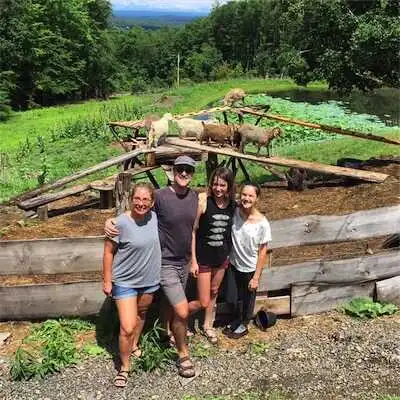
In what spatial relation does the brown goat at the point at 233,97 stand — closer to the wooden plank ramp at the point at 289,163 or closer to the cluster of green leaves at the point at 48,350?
the wooden plank ramp at the point at 289,163

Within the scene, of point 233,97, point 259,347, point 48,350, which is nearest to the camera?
point 48,350

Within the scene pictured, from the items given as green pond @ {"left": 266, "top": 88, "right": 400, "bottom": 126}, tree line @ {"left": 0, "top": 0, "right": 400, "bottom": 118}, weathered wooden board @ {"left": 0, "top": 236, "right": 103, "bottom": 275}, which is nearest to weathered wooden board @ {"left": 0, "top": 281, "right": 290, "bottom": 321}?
weathered wooden board @ {"left": 0, "top": 236, "right": 103, "bottom": 275}

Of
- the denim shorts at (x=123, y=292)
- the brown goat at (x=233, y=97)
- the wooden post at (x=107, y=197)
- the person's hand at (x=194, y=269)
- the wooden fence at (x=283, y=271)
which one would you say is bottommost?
the wooden post at (x=107, y=197)

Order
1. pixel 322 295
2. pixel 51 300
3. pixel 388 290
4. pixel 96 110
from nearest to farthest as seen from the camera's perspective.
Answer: pixel 51 300 → pixel 322 295 → pixel 388 290 → pixel 96 110

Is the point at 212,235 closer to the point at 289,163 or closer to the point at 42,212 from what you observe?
the point at 289,163

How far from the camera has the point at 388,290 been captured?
225 inches

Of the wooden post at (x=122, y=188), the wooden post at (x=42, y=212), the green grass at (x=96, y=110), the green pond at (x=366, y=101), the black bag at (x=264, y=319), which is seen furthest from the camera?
the green grass at (x=96, y=110)

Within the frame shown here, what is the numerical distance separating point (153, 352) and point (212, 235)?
110 centimetres

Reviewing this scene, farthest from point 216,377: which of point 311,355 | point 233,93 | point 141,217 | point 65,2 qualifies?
point 65,2

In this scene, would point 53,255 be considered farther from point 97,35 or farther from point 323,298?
point 97,35

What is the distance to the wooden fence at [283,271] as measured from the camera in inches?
207

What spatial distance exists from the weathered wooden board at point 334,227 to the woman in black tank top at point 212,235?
0.95 meters

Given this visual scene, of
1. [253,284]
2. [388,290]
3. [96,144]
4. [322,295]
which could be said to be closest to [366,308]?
[388,290]

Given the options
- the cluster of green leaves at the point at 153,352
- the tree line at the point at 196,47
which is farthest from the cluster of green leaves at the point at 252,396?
the tree line at the point at 196,47
